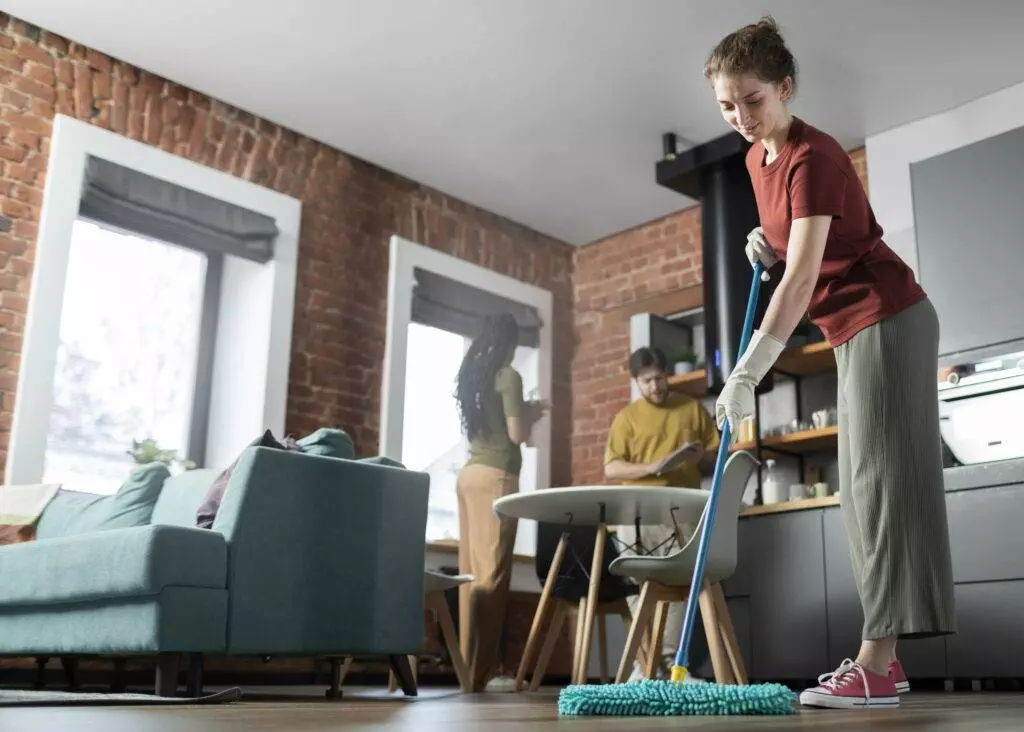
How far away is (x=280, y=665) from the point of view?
4723 mm

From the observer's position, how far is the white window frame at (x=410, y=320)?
5.48 meters

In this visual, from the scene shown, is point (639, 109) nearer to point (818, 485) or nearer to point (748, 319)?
point (818, 485)

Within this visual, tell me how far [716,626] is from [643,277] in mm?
3340

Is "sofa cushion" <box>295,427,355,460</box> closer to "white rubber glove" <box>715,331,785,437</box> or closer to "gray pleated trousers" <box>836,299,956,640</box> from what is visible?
"white rubber glove" <box>715,331,785,437</box>

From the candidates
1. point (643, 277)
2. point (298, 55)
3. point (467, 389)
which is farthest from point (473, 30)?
point (643, 277)

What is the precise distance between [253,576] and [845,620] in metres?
2.47

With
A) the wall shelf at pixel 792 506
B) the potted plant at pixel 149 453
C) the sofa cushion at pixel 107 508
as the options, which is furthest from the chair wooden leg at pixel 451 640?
the wall shelf at pixel 792 506

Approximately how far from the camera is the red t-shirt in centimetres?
204

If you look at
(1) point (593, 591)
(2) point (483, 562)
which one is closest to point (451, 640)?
(2) point (483, 562)

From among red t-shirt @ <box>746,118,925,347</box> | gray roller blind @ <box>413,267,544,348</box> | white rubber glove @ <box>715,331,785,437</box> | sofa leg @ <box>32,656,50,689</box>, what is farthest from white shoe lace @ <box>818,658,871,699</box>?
gray roller blind @ <box>413,267,544,348</box>

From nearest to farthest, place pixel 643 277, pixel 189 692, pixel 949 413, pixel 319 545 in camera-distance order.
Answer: pixel 189 692 → pixel 319 545 → pixel 949 413 → pixel 643 277

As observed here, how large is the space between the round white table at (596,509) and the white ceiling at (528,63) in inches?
83.5

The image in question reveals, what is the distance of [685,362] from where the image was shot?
225 inches

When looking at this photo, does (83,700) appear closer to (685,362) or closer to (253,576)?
(253,576)
